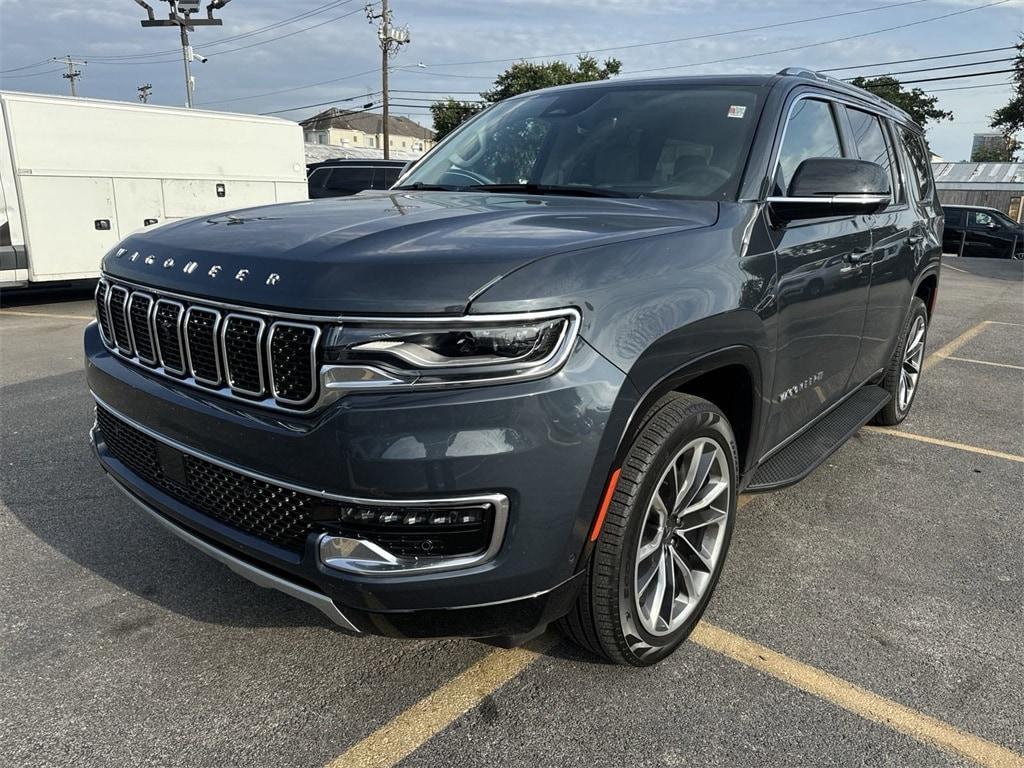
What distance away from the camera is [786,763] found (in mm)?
2158

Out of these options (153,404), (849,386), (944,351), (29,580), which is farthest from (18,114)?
(944,351)

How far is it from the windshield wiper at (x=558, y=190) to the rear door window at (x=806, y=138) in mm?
649

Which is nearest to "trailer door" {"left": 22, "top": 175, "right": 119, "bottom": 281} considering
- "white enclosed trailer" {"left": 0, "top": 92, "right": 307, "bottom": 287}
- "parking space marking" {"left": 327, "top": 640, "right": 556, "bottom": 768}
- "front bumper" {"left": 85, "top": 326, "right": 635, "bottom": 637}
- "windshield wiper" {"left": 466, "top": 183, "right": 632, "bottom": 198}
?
"white enclosed trailer" {"left": 0, "top": 92, "right": 307, "bottom": 287}

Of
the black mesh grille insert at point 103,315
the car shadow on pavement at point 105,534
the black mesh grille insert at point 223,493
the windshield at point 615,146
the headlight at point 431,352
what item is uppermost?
the windshield at point 615,146

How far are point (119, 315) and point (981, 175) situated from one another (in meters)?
56.6

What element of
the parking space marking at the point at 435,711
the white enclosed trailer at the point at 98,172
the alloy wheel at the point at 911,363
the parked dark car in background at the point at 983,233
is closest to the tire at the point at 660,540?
the parking space marking at the point at 435,711

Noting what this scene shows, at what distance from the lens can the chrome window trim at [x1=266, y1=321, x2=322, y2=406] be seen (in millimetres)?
1947

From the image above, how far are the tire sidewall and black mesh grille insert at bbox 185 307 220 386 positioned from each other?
48.9 inches

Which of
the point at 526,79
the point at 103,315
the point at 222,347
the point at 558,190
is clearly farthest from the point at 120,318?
the point at 526,79

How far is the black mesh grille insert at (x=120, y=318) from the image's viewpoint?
2.60 metres

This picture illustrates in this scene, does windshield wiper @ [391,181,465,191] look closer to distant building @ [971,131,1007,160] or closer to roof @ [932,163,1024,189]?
roof @ [932,163,1024,189]

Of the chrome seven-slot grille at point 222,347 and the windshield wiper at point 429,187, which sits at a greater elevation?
the windshield wiper at point 429,187

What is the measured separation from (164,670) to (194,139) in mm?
11317

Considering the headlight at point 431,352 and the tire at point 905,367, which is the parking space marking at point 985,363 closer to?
the tire at point 905,367
